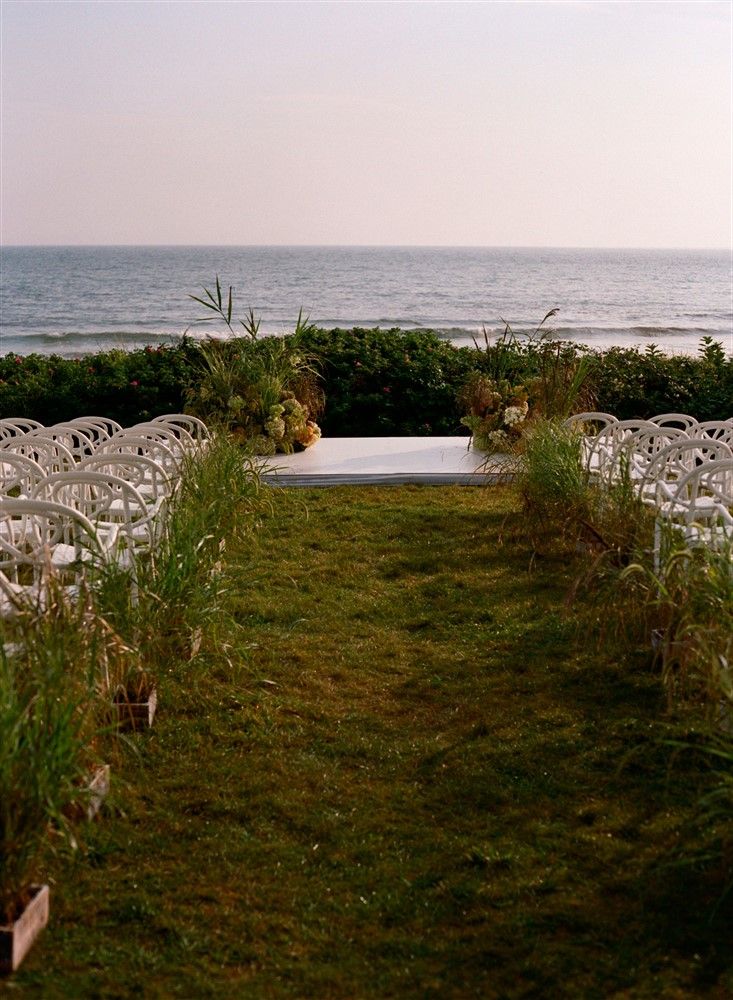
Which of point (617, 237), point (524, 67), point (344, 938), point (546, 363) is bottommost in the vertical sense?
point (344, 938)

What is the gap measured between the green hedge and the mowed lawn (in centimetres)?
609

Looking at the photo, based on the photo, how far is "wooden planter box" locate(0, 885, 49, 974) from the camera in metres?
2.68

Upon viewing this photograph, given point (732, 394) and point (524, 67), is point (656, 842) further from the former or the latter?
point (524, 67)

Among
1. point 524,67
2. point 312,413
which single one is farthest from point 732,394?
point 524,67

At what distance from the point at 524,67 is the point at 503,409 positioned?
3615 centimetres

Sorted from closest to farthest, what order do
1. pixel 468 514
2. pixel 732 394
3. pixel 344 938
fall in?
pixel 344 938 < pixel 468 514 < pixel 732 394

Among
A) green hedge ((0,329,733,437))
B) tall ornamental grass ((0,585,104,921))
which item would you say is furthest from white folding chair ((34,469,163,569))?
green hedge ((0,329,733,437))

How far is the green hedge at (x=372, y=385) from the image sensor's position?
11406mm

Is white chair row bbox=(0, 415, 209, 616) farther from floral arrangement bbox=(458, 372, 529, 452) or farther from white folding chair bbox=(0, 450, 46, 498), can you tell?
floral arrangement bbox=(458, 372, 529, 452)

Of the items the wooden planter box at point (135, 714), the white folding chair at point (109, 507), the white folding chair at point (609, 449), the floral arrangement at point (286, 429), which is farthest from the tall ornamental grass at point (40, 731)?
the floral arrangement at point (286, 429)

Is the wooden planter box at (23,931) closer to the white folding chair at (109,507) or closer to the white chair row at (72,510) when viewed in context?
the white chair row at (72,510)

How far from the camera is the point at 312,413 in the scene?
34.2 feet

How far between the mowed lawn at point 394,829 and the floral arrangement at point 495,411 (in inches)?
152

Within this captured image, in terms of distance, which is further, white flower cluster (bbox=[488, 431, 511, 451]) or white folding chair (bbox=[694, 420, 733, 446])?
white flower cluster (bbox=[488, 431, 511, 451])
